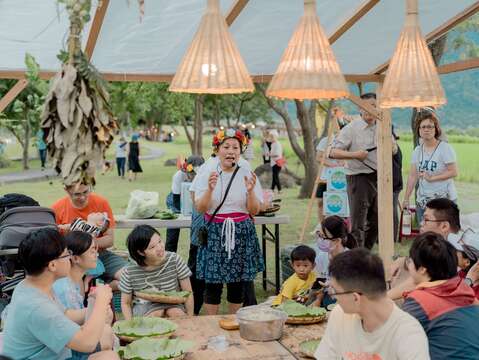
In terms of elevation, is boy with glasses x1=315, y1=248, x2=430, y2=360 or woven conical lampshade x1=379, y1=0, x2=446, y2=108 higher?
woven conical lampshade x1=379, y1=0, x2=446, y2=108

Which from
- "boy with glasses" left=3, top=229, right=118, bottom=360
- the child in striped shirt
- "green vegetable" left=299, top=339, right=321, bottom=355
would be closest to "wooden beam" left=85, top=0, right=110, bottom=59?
the child in striped shirt

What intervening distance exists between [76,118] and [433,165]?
5.00m

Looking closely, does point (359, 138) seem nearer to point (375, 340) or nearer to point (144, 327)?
point (144, 327)

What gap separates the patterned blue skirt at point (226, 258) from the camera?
5.12 metres

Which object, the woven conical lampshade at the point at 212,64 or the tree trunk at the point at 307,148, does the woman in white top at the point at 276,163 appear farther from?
the woven conical lampshade at the point at 212,64

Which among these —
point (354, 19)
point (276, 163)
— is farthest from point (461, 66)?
point (276, 163)

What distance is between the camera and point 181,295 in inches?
161

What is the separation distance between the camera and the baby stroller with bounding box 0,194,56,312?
15.8 ft

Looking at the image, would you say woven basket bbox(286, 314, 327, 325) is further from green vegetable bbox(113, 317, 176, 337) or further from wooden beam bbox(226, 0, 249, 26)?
wooden beam bbox(226, 0, 249, 26)

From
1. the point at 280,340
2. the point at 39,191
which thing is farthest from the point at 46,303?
the point at 39,191

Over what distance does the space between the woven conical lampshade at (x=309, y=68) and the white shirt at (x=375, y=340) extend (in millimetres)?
958

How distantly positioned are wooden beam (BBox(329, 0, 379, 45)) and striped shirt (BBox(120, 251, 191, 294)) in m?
2.78

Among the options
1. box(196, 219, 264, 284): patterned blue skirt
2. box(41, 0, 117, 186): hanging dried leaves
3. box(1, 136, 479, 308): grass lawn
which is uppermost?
box(41, 0, 117, 186): hanging dried leaves

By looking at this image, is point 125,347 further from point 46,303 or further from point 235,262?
point 235,262
